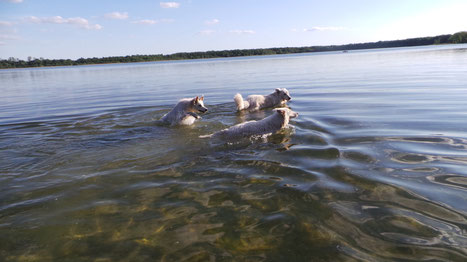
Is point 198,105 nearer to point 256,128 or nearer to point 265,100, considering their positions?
point 256,128

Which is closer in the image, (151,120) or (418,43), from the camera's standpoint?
(151,120)

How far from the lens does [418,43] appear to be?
357 feet

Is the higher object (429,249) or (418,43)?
(418,43)

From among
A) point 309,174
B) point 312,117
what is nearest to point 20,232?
point 309,174

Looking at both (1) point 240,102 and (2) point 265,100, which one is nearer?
(1) point 240,102

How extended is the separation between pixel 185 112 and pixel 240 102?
2.54 meters

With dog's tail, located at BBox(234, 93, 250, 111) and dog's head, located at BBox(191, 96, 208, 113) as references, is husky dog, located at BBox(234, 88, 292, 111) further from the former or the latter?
dog's head, located at BBox(191, 96, 208, 113)

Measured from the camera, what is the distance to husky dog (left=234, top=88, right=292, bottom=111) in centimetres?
1161

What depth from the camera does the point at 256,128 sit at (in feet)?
24.4

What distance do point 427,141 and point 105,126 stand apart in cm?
875

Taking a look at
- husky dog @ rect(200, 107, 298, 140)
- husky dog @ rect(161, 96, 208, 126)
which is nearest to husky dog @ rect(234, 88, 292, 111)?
husky dog @ rect(161, 96, 208, 126)


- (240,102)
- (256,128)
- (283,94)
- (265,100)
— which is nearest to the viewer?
(256,128)

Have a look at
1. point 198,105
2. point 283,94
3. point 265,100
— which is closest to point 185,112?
point 198,105

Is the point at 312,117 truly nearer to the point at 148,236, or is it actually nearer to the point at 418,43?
the point at 148,236
